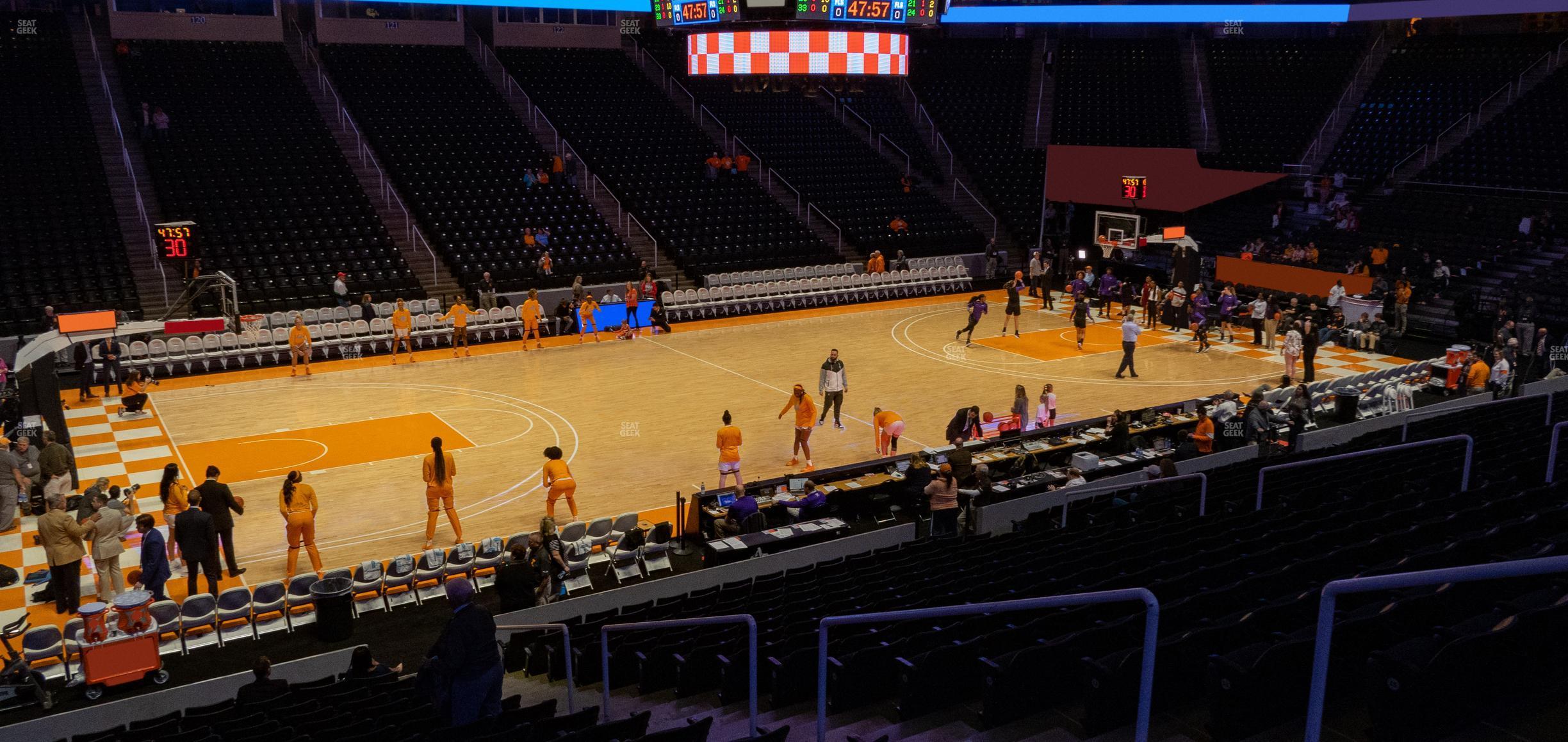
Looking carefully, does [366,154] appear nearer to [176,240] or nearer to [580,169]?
[580,169]

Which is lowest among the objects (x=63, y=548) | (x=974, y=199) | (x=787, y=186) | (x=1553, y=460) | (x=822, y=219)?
(x=63, y=548)

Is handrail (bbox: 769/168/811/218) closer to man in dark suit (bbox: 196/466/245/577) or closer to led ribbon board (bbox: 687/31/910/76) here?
led ribbon board (bbox: 687/31/910/76)

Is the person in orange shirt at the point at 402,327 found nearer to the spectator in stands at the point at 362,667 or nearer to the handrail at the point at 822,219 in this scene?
the handrail at the point at 822,219

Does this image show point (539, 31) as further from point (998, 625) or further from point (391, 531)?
point (998, 625)

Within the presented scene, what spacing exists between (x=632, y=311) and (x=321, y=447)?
11.5 metres

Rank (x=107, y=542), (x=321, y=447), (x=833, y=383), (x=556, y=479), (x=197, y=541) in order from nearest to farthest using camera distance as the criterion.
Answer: (x=107, y=542) → (x=197, y=541) → (x=556, y=479) → (x=321, y=447) → (x=833, y=383)

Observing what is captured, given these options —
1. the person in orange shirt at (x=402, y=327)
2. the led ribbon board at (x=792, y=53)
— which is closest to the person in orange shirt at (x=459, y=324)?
the person in orange shirt at (x=402, y=327)

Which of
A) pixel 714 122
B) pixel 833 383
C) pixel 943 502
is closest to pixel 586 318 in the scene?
pixel 833 383

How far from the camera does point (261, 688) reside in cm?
935

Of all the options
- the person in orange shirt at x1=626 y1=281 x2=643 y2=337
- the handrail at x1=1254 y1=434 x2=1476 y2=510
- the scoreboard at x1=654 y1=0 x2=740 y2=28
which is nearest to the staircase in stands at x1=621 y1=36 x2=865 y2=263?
the person in orange shirt at x1=626 y1=281 x2=643 y2=337

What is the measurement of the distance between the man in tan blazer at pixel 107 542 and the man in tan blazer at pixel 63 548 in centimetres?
10

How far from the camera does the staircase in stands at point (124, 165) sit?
28812 mm

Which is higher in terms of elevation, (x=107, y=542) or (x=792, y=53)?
(x=792, y=53)

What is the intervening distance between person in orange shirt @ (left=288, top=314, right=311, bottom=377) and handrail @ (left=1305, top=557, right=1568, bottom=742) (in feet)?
79.4
